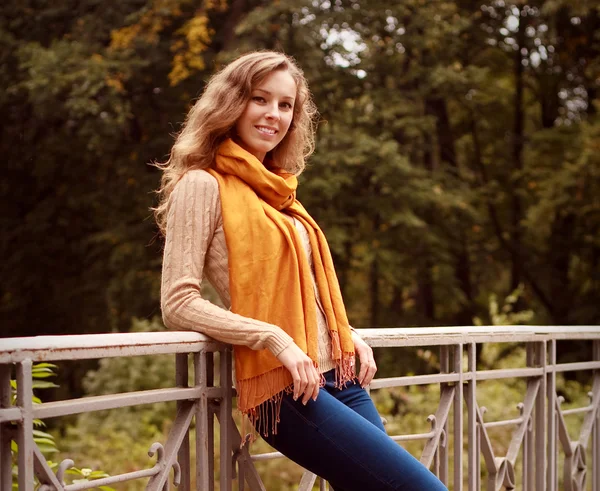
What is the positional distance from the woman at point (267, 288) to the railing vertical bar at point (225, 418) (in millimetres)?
129

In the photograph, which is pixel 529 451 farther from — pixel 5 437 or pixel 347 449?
pixel 5 437

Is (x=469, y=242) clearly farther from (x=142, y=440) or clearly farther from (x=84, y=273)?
(x=142, y=440)

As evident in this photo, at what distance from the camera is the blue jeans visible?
219 centimetres

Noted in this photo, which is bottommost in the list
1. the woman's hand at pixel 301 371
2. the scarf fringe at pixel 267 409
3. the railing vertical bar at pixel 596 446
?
the railing vertical bar at pixel 596 446

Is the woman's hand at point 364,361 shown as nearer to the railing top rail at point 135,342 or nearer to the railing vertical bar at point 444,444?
the railing top rail at point 135,342

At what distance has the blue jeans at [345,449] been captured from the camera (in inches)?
86.3

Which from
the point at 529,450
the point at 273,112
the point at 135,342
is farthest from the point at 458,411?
the point at 135,342

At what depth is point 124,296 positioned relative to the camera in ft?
44.9

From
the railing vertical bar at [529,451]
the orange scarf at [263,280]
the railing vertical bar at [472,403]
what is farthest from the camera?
the railing vertical bar at [529,451]

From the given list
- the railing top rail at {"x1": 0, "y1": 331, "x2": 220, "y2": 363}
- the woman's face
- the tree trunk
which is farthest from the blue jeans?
the tree trunk

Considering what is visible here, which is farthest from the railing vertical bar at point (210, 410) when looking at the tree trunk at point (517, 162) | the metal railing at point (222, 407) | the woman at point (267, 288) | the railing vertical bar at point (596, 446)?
the tree trunk at point (517, 162)

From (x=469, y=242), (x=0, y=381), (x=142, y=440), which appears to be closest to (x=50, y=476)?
(x=0, y=381)

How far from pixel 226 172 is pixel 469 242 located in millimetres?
15108

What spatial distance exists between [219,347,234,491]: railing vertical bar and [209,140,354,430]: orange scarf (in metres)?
0.13
